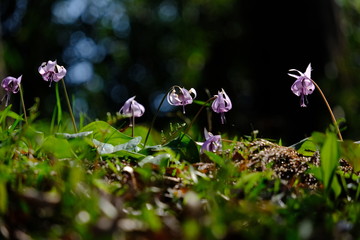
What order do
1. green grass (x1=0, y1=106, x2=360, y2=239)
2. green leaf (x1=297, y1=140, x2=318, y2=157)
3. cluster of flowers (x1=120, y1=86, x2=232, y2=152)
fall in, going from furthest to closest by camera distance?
cluster of flowers (x1=120, y1=86, x2=232, y2=152) < green leaf (x1=297, y1=140, x2=318, y2=157) < green grass (x1=0, y1=106, x2=360, y2=239)

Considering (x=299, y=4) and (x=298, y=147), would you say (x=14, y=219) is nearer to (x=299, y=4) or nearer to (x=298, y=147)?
(x=298, y=147)

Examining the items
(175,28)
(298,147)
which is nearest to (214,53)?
(175,28)

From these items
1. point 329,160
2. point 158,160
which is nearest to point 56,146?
point 158,160

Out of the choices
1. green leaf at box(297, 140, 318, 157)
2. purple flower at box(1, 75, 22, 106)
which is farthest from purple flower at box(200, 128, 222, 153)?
purple flower at box(1, 75, 22, 106)

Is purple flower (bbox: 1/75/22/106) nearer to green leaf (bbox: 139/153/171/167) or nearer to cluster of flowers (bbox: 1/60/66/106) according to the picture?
cluster of flowers (bbox: 1/60/66/106)

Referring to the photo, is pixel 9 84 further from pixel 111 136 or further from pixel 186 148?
pixel 186 148

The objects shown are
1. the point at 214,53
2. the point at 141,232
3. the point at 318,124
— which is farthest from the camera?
the point at 214,53

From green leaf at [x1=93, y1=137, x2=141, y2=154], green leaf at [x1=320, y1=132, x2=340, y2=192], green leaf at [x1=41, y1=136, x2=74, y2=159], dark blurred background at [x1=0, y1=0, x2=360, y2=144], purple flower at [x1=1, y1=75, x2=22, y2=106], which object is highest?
green leaf at [x1=320, y1=132, x2=340, y2=192]
